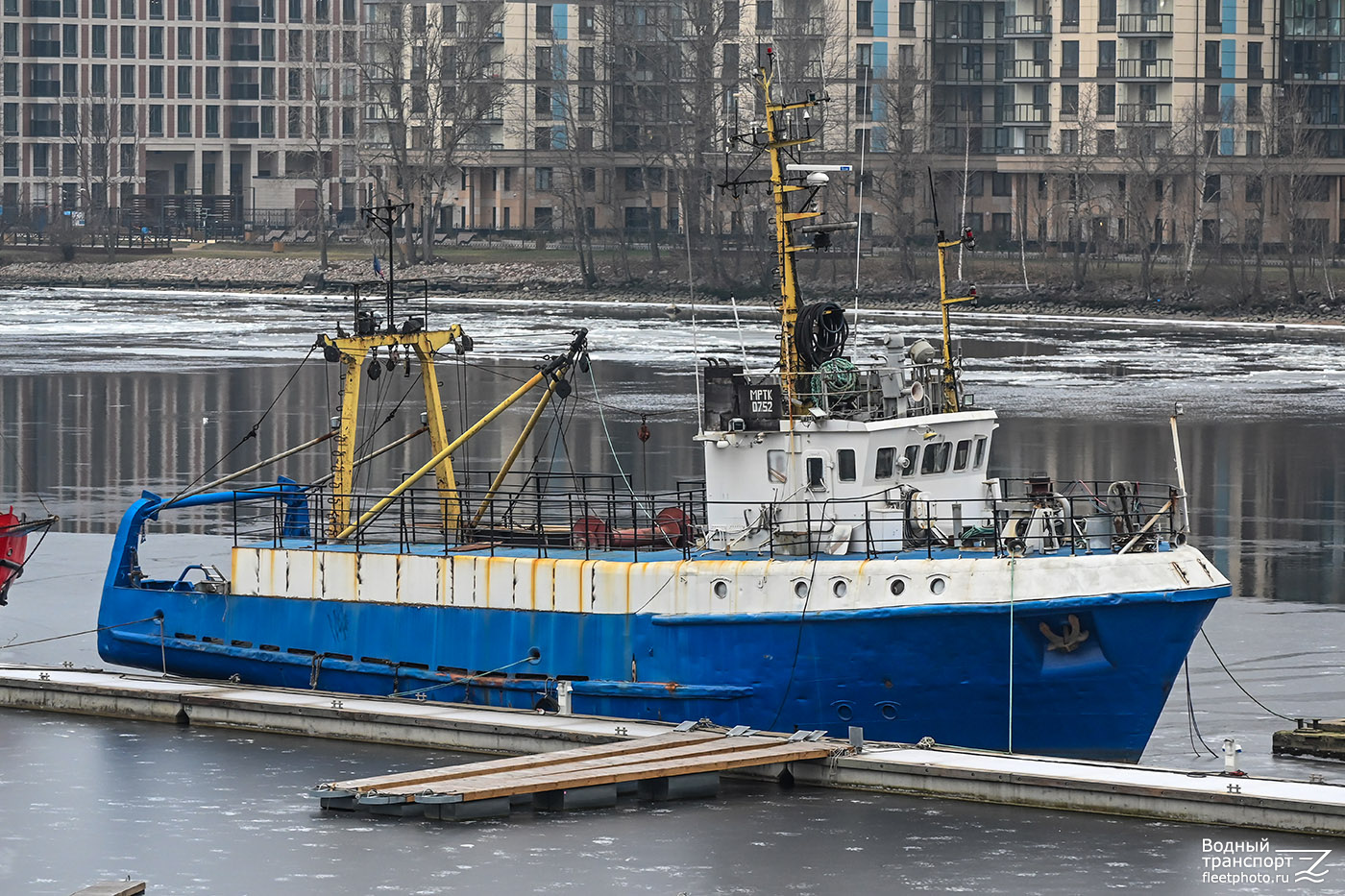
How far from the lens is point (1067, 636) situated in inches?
1030

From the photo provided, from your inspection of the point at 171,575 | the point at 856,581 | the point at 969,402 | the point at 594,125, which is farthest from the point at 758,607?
the point at 594,125

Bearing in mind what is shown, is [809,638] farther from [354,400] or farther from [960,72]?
[960,72]

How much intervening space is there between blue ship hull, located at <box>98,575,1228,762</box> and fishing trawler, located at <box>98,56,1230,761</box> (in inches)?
1.2

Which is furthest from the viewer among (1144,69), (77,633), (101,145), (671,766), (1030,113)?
(101,145)

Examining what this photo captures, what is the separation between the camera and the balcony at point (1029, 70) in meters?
130

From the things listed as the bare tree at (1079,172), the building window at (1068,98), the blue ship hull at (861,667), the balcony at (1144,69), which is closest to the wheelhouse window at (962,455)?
the blue ship hull at (861,667)

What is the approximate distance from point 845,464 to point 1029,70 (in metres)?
→ 106

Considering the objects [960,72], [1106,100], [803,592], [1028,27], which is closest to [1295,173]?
[1106,100]

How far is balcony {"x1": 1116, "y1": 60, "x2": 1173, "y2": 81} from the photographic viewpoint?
123 meters

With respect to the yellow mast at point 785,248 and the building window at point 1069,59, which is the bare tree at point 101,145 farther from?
the yellow mast at point 785,248

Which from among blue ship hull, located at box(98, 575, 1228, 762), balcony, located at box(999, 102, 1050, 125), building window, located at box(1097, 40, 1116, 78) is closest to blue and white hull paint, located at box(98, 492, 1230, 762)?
blue ship hull, located at box(98, 575, 1228, 762)

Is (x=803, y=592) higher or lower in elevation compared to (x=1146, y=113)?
lower

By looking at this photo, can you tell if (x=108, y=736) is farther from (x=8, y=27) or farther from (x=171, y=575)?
(x=8, y=27)

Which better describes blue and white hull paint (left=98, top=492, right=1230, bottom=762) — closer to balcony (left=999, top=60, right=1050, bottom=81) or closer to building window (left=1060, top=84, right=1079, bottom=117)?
building window (left=1060, top=84, right=1079, bottom=117)
